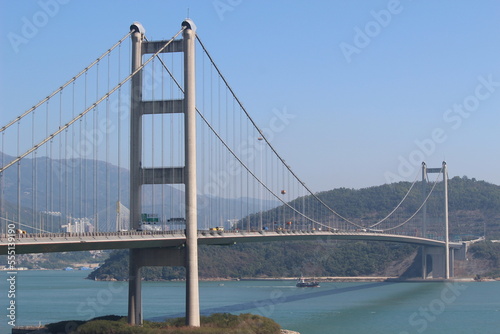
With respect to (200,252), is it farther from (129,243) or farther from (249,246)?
(129,243)

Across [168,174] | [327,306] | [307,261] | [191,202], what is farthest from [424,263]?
[191,202]

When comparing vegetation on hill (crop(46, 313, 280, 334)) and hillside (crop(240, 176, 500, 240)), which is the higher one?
hillside (crop(240, 176, 500, 240))

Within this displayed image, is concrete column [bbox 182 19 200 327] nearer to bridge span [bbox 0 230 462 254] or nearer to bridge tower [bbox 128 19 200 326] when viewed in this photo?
bridge tower [bbox 128 19 200 326]

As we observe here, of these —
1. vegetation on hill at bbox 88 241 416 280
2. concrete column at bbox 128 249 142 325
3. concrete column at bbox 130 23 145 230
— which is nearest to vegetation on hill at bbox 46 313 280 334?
concrete column at bbox 128 249 142 325

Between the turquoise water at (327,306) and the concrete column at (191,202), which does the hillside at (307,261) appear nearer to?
the turquoise water at (327,306)

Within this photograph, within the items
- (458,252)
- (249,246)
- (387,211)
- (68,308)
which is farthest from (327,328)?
(387,211)

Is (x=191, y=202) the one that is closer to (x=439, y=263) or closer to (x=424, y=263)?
(x=424, y=263)
